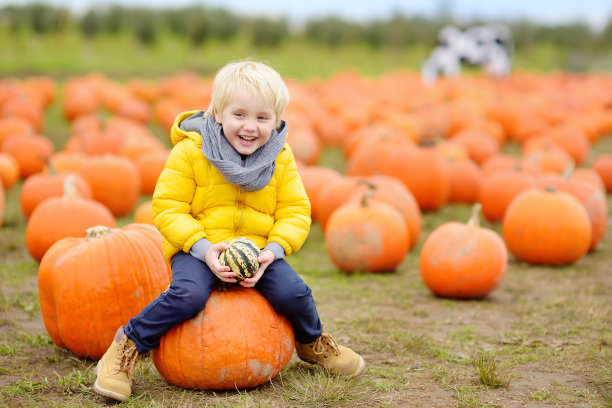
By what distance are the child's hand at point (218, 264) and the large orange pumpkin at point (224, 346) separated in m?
0.17

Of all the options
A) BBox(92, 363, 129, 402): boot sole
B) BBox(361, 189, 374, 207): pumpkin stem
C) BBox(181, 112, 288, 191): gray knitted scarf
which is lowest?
BBox(92, 363, 129, 402): boot sole

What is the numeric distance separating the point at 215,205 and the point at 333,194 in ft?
11.6

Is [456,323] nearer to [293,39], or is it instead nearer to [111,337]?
[111,337]

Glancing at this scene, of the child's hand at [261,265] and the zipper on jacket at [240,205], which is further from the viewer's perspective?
the zipper on jacket at [240,205]

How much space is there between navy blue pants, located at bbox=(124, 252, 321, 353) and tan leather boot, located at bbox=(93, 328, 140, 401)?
0.17 ft

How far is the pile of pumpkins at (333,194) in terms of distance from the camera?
3953 millimetres

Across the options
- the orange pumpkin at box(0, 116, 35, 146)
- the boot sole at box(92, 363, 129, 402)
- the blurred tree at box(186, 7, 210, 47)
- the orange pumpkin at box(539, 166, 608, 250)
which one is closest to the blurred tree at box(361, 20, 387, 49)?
the blurred tree at box(186, 7, 210, 47)

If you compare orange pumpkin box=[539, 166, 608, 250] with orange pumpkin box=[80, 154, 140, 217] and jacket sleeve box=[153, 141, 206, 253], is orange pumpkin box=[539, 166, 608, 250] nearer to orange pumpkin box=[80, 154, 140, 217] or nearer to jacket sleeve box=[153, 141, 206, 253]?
orange pumpkin box=[80, 154, 140, 217]

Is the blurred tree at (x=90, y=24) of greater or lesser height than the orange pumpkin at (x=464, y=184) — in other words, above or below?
above

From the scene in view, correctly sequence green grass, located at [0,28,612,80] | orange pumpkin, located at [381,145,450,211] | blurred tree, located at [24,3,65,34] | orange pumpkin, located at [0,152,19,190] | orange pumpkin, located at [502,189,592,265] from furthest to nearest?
blurred tree, located at [24,3,65,34] → green grass, located at [0,28,612,80] → orange pumpkin, located at [0,152,19,190] → orange pumpkin, located at [381,145,450,211] → orange pumpkin, located at [502,189,592,265]

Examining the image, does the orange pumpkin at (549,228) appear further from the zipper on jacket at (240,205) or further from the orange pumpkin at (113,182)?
the orange pumpkin at (113,182)

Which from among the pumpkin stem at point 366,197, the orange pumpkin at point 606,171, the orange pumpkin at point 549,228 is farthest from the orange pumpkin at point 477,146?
the pumpkin stem at point 366,197

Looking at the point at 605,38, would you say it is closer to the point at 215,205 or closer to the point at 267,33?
the point at 267,33

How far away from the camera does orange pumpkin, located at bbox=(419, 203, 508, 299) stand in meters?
5.30
